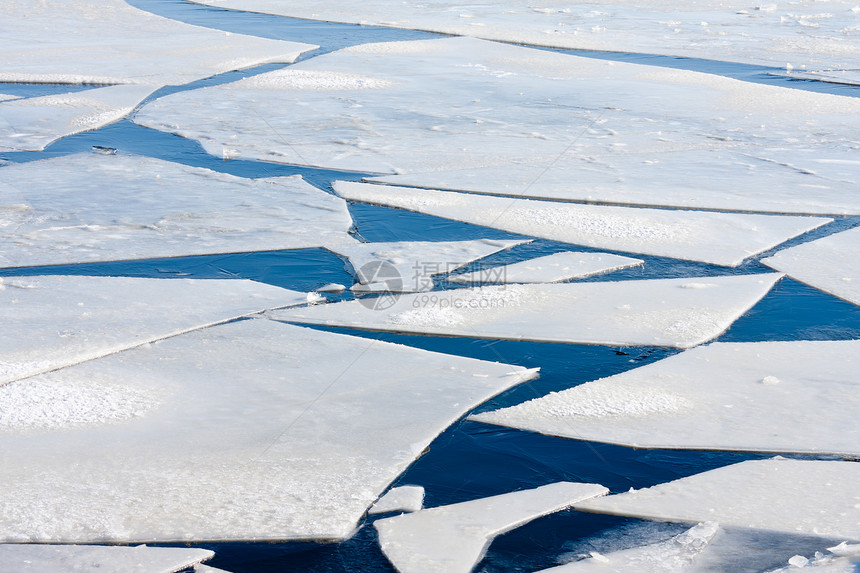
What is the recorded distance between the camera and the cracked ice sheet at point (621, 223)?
308 cm

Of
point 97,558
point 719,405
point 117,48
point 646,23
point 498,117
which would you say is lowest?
point 97,558

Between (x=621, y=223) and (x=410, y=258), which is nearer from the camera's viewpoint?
(x=410, y=258)

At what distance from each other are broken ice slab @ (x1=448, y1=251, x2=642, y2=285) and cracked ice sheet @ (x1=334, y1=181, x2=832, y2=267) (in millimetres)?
120

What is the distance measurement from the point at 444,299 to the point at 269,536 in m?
1.21

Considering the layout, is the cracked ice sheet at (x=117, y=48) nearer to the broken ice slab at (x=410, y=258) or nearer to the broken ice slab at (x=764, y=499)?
the broken ice slab at (x=410, y=258)

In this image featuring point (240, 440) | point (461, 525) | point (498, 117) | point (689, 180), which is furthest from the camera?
point (498, 117)

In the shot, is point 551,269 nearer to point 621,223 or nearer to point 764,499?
point 621,223

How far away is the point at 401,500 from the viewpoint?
1.65m

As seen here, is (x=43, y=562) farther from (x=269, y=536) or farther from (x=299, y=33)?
(x=299, y=33)

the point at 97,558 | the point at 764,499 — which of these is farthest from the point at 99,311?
the point at 764,499

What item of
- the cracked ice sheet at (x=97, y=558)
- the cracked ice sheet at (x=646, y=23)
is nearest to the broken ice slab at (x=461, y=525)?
the cracked ice sheet at (x=97, y=558)

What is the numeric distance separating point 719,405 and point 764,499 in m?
0.40

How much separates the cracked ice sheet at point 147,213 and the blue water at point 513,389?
0.09 m

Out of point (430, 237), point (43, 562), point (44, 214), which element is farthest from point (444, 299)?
point (44, 214)
